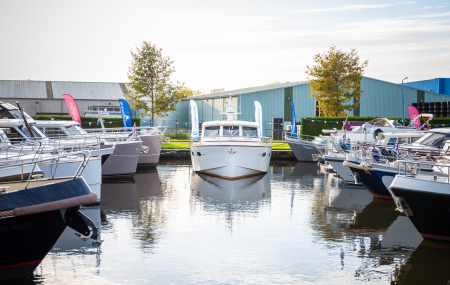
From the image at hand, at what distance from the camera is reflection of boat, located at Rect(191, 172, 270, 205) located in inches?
782

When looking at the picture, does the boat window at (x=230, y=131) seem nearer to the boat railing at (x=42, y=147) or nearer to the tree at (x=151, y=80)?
the boat railing at (x=42, y=147)

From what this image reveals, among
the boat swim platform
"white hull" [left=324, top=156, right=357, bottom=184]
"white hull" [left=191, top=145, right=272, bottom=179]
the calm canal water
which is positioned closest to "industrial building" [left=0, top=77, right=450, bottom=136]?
the boat swim platform

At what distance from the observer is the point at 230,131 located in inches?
1113

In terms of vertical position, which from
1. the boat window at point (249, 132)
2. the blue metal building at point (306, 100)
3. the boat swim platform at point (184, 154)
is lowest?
the boat swim platform at point (184, 154)

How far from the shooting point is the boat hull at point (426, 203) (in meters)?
12.5

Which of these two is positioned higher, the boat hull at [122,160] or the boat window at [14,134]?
the boat window at [14,134]

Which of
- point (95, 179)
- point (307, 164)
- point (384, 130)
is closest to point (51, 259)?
point (95, 179)

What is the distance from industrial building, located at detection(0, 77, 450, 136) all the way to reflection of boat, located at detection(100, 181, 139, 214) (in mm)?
22820

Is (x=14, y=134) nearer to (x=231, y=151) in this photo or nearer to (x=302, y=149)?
(x=231, y=151)

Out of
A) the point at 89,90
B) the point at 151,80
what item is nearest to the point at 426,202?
the point at 151,80

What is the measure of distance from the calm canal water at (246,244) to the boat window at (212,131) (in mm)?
6758

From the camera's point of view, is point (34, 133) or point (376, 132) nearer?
point (34, 133)

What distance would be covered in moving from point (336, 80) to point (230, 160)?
25.1 meters

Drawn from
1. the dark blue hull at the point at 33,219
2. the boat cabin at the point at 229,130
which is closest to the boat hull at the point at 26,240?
the dark blue hull at the point at 33,219
